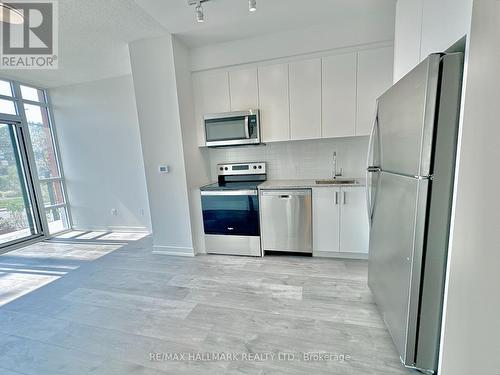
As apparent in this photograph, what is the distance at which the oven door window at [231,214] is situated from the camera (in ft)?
9.31

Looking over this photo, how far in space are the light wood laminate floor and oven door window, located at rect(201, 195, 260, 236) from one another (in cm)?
38

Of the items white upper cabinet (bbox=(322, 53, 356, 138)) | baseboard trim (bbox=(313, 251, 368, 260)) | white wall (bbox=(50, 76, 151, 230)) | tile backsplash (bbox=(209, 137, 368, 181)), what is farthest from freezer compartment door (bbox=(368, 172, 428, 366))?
white wall (bbox=(50, 76, 151, 230))

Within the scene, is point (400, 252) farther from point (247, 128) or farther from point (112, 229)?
point (112, 229)

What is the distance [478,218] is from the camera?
84 cm

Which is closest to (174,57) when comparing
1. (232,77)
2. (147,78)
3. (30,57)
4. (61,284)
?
(147,78)

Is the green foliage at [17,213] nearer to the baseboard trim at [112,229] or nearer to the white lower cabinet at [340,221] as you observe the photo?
the baseboard trim at [112,229]

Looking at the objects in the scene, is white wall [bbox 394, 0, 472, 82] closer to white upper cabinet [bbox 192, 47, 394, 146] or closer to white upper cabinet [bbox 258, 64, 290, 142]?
white upper cabinet [bbox 192, 47, 394, 146]

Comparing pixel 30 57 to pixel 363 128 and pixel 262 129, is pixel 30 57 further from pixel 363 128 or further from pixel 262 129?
pixel 363 128

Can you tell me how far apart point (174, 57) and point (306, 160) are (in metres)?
2.16

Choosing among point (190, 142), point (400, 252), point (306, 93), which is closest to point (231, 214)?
point (190, 142)

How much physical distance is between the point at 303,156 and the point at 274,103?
845 mm

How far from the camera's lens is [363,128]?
2648mm

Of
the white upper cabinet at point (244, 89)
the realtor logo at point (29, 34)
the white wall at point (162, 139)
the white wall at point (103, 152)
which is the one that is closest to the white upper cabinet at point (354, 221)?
the white upper cabinet at point (244, 89)

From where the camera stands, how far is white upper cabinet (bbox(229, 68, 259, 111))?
2.88m
